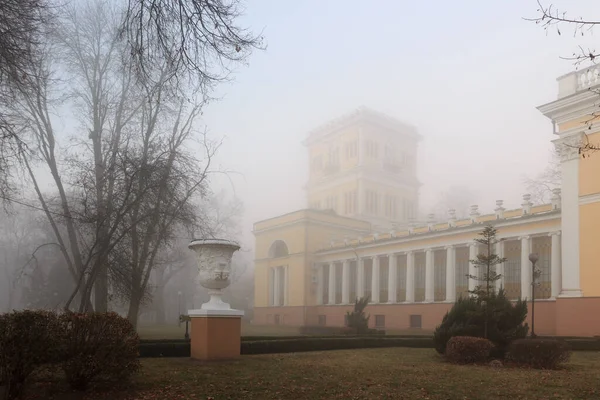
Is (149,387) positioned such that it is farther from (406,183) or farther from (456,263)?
(406,183)

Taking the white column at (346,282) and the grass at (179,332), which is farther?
the white column at (346,282)

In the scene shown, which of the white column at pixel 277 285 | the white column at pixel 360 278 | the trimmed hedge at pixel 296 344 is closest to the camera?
the trimmed hedge at pixel 296 344

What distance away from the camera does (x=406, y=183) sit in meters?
72.9

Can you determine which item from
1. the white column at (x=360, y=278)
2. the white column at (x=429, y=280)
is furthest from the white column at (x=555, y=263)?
the white column at (x=360, y=278)

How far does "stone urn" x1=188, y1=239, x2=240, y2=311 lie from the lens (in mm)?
13961

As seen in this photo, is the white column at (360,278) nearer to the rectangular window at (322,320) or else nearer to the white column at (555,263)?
the rectangular window at (322,320)

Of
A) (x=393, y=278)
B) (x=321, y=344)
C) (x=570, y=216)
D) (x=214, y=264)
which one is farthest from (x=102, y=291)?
(x=393, y=278)

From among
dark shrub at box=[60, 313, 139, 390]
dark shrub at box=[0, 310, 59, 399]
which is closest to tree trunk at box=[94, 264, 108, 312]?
dark shrub at box=[60, 313, 139, 390]

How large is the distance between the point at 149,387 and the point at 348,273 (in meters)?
43.8

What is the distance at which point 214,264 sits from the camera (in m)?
14.0

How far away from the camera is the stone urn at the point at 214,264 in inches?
550

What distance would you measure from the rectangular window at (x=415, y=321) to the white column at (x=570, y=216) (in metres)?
15.5

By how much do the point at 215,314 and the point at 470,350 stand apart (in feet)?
22.0

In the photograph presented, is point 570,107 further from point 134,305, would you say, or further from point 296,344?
point 134,305
